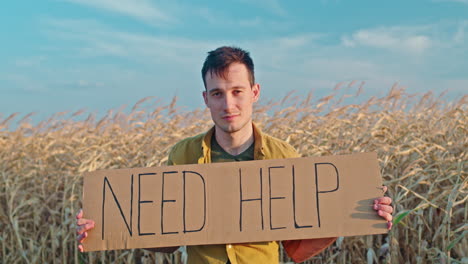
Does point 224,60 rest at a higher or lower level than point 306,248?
higher

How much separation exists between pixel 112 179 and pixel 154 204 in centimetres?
24

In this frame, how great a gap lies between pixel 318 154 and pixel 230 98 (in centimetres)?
208

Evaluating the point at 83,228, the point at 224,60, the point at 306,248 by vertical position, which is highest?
the point at 224,60

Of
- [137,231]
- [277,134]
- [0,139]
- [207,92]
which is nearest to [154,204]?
[137,231]

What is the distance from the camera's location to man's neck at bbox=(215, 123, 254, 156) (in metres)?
2.30

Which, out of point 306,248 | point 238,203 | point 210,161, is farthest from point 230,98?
point 306,248

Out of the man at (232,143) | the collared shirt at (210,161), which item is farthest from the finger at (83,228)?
the collared shirt at (210,161)

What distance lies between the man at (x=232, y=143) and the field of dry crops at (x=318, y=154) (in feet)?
3.74

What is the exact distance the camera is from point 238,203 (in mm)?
2320

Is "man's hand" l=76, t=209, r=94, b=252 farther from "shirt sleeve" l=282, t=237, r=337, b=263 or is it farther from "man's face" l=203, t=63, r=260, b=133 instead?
"shirt sleeve" l=282, t=237, r=337, b=263

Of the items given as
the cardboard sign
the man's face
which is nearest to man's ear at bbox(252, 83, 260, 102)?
the man's face

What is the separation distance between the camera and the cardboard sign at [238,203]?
2289 millimetres

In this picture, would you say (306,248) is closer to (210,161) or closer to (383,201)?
(383,201)

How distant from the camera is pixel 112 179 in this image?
7.90 feet
